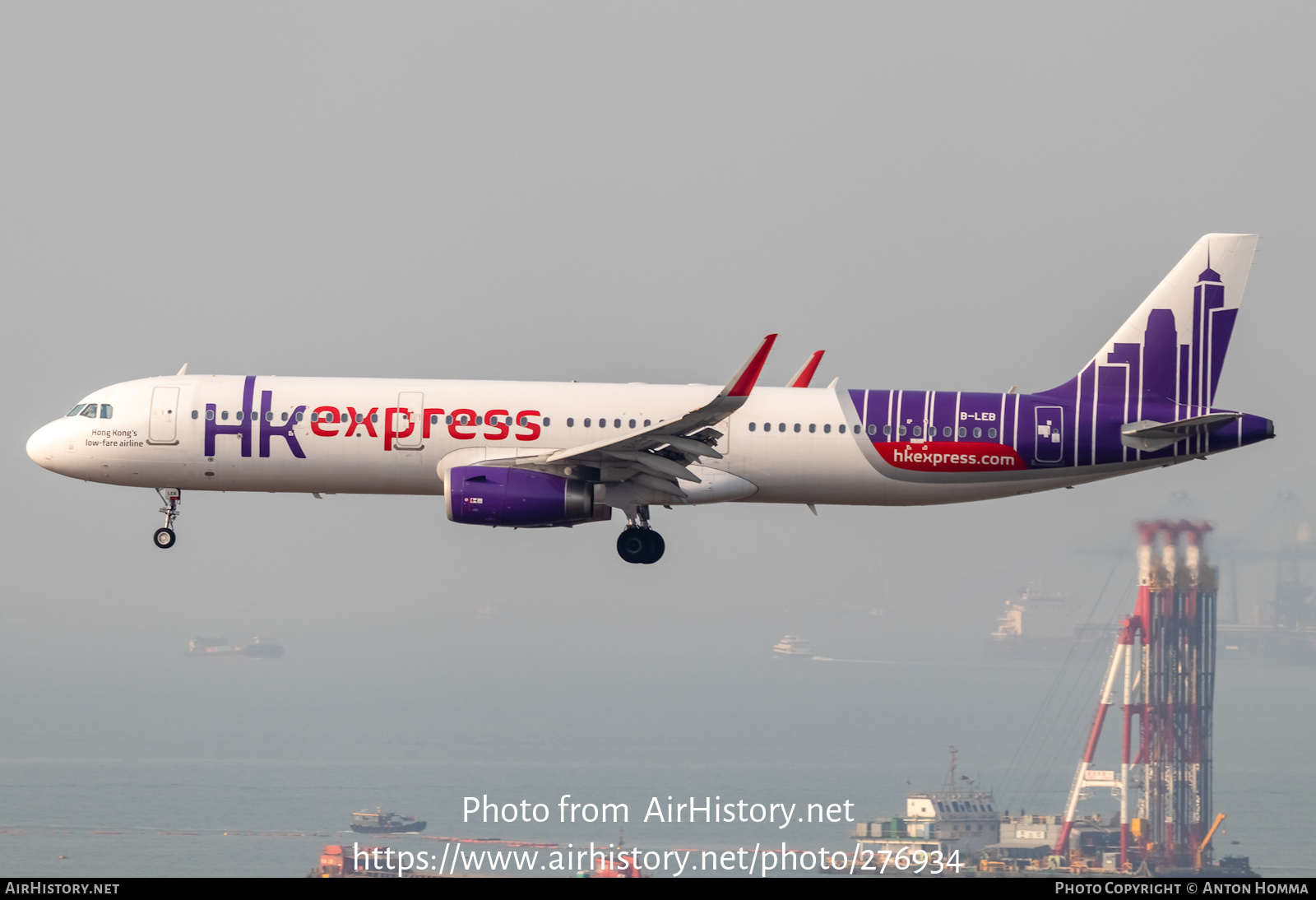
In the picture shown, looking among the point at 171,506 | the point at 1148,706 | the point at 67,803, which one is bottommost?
the point at 67,803

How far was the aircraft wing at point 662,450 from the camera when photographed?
33500 millimetres

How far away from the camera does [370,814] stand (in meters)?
95.6

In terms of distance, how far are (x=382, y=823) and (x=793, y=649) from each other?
51.0 m

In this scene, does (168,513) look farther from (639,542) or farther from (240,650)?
(240,650)

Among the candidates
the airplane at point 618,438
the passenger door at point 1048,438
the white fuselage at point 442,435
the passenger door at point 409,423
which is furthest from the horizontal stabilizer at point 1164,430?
the passenger door at point 409,423

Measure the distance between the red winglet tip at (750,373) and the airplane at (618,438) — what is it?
335 cm

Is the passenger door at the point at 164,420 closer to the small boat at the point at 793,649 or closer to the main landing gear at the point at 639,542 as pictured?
the main landing gear at the point at 639,542

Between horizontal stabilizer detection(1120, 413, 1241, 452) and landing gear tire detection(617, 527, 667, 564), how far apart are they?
12.4 m

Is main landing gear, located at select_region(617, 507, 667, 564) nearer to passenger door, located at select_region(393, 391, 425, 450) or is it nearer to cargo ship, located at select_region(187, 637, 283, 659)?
passenger door, located at select_region(393, 391, 425, 450)

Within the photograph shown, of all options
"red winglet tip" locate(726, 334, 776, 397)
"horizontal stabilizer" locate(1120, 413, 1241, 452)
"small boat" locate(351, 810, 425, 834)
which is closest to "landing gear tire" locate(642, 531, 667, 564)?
"red winglet tip" locate(726, 334, 776, 397)

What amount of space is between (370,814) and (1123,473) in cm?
6926
